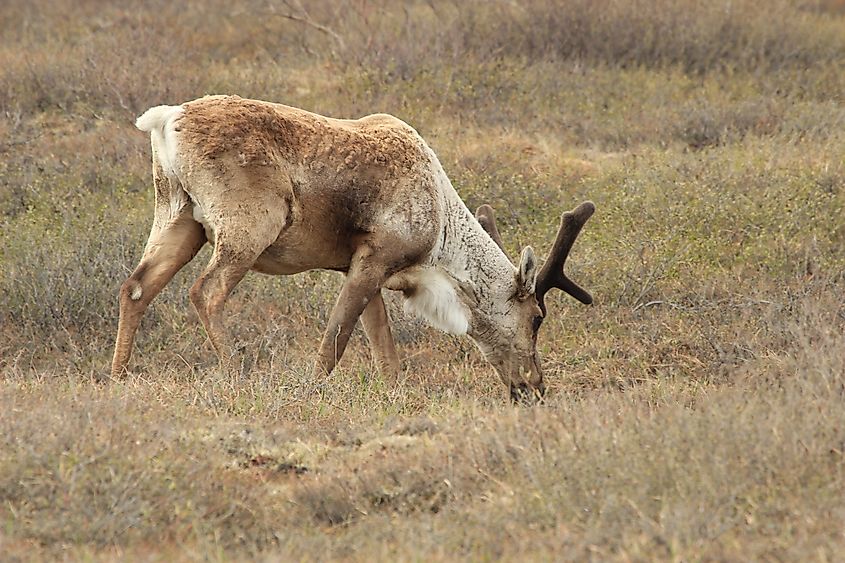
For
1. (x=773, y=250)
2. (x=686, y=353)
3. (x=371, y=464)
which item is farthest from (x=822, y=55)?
(x=371, y=464)

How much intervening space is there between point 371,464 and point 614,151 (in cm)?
846

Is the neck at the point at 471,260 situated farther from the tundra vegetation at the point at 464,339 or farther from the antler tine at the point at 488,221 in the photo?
the tundra vegetation at the point at 464,339

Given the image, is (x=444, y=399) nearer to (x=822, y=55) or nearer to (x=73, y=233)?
(x=73, y=233)

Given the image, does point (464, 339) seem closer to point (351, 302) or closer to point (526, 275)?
point (526, 275)

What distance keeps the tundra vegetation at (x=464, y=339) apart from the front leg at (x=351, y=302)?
319 millimetres

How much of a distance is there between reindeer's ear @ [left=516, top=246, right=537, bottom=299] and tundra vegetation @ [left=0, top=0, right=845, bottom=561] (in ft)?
2.61

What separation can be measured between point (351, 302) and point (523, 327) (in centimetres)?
136

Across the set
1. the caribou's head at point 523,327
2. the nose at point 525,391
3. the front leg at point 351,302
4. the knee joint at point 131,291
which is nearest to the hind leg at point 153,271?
the knee joint at point 131,291

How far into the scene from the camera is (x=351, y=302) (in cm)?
838

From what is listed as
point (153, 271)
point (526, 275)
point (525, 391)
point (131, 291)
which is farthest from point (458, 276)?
point (131, 291)

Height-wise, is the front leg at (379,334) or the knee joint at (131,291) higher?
the knee joint at (131,291)

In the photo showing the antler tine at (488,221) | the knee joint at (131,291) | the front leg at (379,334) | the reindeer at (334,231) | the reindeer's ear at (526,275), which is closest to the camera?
the reindeer at (334,231)

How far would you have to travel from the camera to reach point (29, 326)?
31.1 ft

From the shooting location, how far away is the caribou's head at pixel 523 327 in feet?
28.8
